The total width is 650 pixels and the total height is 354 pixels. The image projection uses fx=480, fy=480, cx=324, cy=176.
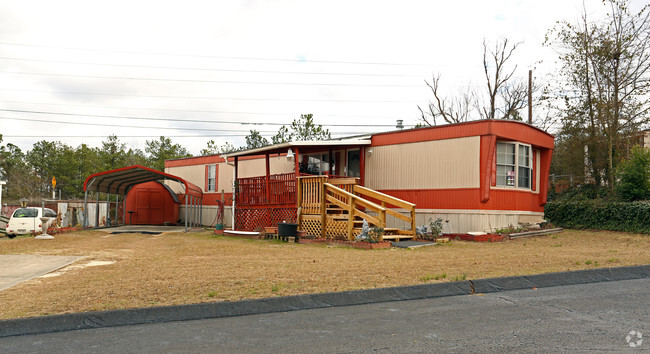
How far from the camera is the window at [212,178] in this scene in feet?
82.1

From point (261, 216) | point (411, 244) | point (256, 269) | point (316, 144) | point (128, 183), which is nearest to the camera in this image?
point (256, 269)

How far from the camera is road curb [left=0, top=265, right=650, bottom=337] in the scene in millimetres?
5215

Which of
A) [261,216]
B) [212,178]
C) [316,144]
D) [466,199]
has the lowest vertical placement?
[261,216]

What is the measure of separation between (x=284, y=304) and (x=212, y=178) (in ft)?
65.3

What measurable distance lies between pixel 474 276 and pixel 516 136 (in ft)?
31.4

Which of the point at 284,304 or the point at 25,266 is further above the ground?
the point at 284,304

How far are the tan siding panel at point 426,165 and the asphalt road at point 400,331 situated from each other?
9.11 meters

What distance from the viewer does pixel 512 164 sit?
52.3ft

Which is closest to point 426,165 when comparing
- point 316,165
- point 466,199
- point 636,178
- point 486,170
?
point 466,199

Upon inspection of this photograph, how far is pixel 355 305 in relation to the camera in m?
6.32

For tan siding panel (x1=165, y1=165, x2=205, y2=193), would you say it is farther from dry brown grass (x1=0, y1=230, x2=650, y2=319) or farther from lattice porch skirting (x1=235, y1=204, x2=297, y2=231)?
dry brown grass (x1=0, y1=230, x2=650, y2=319)

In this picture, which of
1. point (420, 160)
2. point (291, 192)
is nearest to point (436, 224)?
point (420, 160)

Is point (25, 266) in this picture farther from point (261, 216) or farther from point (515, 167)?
point (515, 167)

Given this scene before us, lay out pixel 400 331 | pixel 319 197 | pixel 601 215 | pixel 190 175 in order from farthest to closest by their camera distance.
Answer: pixel 190 175 < pixel 601 215 < pixel 319 197 < pixel 400 331
